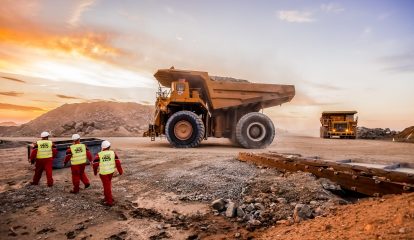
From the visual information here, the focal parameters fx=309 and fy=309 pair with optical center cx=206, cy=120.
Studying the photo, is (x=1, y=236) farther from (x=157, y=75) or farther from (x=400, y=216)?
(x=157, y=75)

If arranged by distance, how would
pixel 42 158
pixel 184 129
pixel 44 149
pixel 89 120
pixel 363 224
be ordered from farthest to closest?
pixel 89 120 < pixel 184 129 < pixel 44 149 < pixel 42 158 < pixel 363 224

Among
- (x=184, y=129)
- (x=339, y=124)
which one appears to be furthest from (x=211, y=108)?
(x=339, y=124)

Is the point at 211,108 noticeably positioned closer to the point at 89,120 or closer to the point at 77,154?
the point at 77,154

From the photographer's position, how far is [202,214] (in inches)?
196

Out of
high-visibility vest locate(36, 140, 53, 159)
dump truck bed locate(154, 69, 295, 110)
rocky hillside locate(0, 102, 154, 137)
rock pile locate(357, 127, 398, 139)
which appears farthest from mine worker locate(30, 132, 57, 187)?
rock pile locate(357, 127, 398, 139)

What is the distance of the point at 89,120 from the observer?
35.8 m

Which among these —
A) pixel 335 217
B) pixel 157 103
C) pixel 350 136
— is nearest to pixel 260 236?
pixel 335 217

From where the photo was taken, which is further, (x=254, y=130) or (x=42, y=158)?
(x=254, y=130)

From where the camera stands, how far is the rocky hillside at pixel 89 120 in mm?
28944

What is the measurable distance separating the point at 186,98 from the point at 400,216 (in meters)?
10.4

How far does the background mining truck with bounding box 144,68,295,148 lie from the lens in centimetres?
1276

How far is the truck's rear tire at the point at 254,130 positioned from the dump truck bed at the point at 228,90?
729mm

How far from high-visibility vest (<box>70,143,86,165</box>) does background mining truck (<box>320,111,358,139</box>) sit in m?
25.1

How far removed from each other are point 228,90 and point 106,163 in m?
8.32
